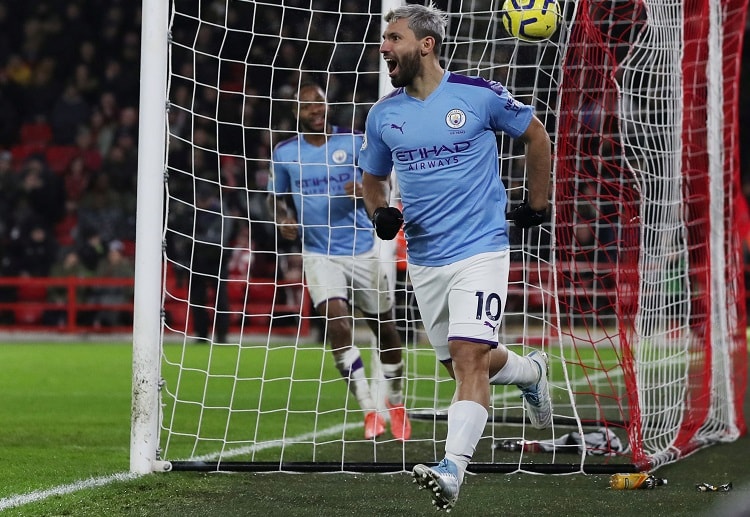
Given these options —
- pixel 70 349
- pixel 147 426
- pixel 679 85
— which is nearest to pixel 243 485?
pixel 147 426

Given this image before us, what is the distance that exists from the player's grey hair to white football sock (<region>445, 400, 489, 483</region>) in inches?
60.3

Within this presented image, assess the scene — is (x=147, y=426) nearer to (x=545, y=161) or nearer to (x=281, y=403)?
(x=545, y=161)

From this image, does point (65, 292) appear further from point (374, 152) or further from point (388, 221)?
point (388, 221)

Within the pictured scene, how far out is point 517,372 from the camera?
218 inches

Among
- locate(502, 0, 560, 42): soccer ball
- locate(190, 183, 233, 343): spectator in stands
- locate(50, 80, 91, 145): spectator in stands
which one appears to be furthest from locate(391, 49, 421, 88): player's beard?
locate(50, 80, 91, 145): spectator in stands

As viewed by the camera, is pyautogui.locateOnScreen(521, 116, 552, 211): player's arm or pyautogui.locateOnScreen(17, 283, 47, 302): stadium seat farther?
pyautogui.locateOnScreen(17, 283, 47, 302): stadium seat

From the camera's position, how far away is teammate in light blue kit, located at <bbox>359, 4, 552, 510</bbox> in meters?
4.98

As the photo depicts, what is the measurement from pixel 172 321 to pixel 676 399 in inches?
418

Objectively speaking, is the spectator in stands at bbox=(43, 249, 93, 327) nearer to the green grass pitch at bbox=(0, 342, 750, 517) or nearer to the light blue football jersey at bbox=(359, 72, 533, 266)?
the green grass pitch at bbox=(0, 342, 750, 517)

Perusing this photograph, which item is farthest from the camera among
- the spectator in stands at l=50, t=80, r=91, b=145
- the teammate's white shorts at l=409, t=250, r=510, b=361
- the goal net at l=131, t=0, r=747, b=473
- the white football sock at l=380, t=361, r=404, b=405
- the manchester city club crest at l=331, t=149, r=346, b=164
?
the spectator in stands at l=50, t=80, r=91, b=145

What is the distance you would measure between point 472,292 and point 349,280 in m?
2.87

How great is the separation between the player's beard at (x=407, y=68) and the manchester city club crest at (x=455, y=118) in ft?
0.76

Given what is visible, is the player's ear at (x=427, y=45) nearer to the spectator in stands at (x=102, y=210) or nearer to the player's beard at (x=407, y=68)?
the player's beard at (x=407, y=68)

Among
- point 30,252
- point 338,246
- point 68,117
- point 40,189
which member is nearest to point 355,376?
point 338,246
